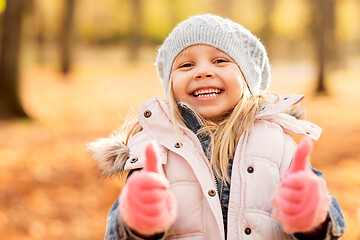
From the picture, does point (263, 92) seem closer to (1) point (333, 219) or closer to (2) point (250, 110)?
(2) point (250, 110)

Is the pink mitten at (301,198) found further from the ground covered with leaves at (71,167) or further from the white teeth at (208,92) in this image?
the ground covered with leaves at (71,167)

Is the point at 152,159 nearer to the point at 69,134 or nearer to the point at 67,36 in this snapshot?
the point at 69,134

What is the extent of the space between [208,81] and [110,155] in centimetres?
61

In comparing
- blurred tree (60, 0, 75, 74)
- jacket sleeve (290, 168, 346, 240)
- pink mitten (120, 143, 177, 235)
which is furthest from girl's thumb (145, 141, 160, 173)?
blurred tree (60, 0, 75, 74)

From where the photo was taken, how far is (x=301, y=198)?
143 centimetres

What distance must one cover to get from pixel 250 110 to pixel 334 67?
22.4 m

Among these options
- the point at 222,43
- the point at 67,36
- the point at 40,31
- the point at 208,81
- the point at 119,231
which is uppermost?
the point at 222,43

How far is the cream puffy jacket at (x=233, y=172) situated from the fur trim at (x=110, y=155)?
0.01 meters

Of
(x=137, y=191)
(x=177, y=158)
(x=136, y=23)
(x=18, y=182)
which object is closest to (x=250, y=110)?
(x=177, y=158)

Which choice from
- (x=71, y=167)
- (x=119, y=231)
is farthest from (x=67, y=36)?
(x=119, y=231)

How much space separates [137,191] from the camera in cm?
145

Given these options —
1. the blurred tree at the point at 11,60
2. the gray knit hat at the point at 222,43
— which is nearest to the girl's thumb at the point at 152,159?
the gray knit hat at the point at 222,43

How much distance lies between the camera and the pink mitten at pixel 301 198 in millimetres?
1424

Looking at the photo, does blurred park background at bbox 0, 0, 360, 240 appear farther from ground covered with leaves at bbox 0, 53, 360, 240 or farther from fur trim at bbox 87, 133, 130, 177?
fur trim at bbox 87, 133, 130, 177
